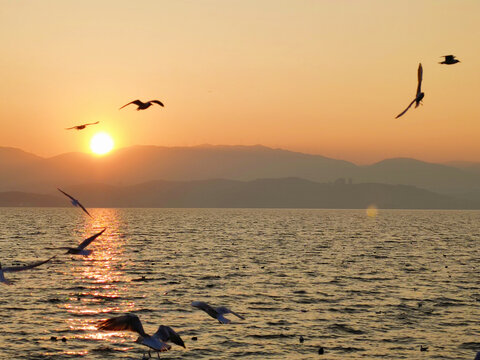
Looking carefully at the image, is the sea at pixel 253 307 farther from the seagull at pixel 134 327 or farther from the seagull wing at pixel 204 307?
the seagull wing at pixel 204 307

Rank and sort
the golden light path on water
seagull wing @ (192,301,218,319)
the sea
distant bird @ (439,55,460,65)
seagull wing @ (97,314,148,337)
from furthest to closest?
the golden light path on water → the sea → distant bird @ (439,55,460,65) → seagull wing @ (192,301,218,319) → seagull wing @ (97,314,148,337)

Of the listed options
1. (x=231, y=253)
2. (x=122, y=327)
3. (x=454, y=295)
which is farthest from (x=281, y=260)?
(x=122, y=327)

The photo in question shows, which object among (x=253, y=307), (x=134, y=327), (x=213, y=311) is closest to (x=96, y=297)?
(x=253, y=307)

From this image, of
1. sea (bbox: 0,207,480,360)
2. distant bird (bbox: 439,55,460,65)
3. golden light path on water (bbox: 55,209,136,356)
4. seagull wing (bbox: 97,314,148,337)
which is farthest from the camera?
golden light path on water (bbox: 55,209,136,356)

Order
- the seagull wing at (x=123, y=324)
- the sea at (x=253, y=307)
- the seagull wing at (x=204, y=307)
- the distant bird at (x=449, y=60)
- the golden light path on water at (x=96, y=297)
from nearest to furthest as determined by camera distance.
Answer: the seagull wing at (x=123, y=324) < the seagull wing at (x=204, y=307) < the distant bird at (x=449, y=60) < the sea at (x=253, y=307) < the golden light path on water at (x=96, y=297)

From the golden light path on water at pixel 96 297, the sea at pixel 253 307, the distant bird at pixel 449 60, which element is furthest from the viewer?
the golden light path on water at pixel 96 297

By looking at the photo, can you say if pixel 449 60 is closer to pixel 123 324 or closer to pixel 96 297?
pixel 123 324

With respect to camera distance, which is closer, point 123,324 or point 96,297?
point 123,324

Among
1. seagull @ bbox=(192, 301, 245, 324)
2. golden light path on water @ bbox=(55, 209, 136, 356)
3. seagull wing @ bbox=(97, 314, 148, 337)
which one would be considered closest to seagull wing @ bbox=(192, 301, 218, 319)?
seagull @ bbox=(192, 301, 245, 324)

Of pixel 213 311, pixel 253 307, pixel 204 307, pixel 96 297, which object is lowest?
pixel 253 307

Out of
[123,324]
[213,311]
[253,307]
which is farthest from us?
[253,307]

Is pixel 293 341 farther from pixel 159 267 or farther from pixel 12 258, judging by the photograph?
pixel 12 258

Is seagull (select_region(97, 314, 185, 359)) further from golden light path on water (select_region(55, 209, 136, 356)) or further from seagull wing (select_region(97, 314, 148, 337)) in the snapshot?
golden light path on water (select_region(55, 209, 136, 356))

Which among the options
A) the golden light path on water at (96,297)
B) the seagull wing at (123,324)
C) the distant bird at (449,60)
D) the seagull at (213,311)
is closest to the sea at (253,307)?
the golden light path on water at (96,297)
